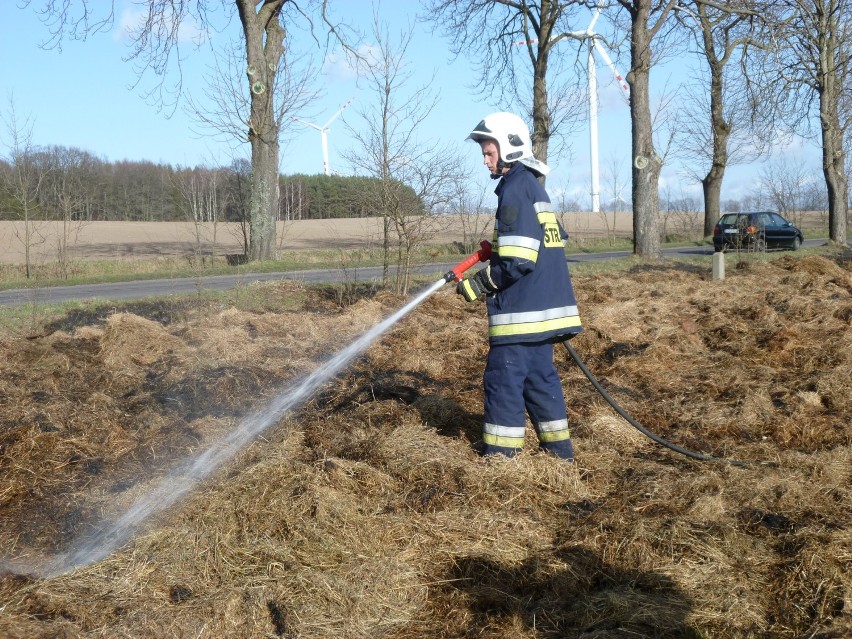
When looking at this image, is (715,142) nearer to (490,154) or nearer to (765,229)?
(765,229)

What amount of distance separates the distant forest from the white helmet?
776 centimetres

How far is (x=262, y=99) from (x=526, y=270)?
51.2 ft

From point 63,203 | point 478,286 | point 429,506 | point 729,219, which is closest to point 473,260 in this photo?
point 478,286

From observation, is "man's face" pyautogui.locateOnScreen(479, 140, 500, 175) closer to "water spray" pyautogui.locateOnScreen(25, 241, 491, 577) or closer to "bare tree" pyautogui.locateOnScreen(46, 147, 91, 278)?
"water spray" pyautogui.locateOnScreen(25, 241, 491, 577)

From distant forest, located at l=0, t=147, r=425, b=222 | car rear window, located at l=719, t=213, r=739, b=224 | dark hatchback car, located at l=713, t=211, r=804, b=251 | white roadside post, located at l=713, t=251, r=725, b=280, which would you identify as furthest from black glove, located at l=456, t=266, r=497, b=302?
car rear window, located at l=719, t=213, r=739, b=224

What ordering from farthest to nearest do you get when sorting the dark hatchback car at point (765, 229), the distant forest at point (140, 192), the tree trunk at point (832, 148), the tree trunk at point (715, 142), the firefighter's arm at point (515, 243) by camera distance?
the tree trunk at point (715, 142), the dark hatchback car at point (765, 229), the tree trunk at point (832, 148), the distant forest at point (140, 192), the firefighter's arm at point (515, 243)

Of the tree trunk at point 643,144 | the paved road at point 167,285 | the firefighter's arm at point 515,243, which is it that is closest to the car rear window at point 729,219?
the tree trunk at point 643,144

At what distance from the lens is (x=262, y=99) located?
18.9 m

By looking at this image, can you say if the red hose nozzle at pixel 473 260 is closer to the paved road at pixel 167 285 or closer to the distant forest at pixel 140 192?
the distant forest at pixel 140 192

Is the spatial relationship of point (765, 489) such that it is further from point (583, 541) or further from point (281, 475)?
point (281, 475)

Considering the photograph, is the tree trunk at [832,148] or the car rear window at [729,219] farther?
the car rear window at [729,219]

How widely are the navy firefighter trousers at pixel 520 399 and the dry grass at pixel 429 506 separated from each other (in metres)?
0.18

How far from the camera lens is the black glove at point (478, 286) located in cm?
481

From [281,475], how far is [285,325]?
5724 millimetres
